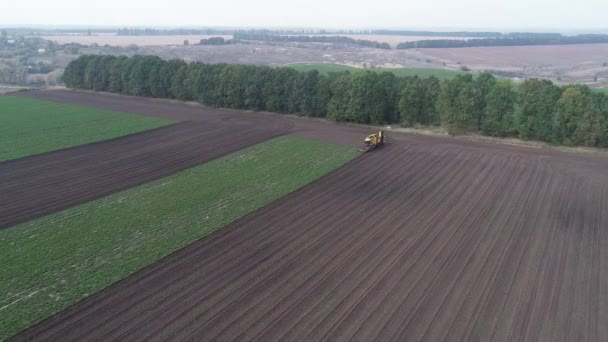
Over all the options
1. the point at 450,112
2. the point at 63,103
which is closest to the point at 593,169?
the point at 450,112

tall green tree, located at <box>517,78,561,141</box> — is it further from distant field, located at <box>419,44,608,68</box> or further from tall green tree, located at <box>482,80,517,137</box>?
distant field, located at <box>419,44,608,68</box>

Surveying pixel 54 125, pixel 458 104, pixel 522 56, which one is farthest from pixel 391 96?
pixel 522 56

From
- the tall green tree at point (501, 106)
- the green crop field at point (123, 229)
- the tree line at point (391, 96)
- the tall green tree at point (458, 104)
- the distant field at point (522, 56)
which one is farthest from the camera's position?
the distant field at point (522, 56)

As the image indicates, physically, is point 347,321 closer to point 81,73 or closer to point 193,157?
point 193,157

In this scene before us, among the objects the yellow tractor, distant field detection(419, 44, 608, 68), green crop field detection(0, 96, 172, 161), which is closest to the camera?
the yellow tractor

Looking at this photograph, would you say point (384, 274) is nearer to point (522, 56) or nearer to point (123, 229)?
point (123, 229)

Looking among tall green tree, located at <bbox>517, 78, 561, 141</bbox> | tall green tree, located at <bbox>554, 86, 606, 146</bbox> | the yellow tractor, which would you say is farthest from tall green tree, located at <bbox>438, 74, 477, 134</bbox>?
the yellow tractor

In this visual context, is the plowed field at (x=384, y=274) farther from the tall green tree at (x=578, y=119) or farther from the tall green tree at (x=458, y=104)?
the tall green tree at (x=458, y=104)

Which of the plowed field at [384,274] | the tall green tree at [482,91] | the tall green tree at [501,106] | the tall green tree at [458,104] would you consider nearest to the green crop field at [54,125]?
the plowed field at [384,274]
